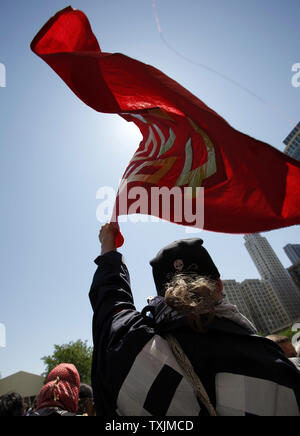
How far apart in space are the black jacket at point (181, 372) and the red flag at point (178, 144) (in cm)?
147

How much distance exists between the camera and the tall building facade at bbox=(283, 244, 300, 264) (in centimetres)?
9825

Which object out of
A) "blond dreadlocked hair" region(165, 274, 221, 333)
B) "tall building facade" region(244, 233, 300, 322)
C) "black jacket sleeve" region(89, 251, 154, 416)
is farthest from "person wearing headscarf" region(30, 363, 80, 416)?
"tall building facade" region(244, 233, 300, 322)

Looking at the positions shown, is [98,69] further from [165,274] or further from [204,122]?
[165,274]

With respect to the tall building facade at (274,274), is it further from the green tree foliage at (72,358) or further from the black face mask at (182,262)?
the black face mask at (182,262)

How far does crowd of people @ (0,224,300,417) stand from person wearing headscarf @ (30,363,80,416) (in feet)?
5.17

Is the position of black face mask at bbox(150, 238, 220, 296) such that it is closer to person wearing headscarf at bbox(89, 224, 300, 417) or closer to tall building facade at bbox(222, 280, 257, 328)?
person wearing headscarf at bbox(89, 224, 300, 417)

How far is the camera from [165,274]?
3.96ft

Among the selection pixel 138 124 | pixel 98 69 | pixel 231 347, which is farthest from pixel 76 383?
pixel 98 69

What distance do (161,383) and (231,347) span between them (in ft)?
0.92

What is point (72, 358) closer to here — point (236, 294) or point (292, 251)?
point (236, 294)

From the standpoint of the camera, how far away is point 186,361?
0.82 meters

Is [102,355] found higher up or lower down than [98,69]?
lower down

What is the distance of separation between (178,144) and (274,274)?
4439 inches

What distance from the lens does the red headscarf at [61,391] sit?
2105mm
